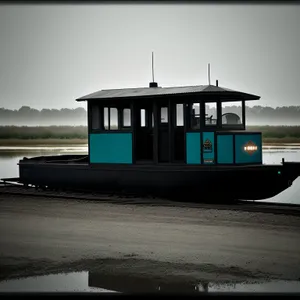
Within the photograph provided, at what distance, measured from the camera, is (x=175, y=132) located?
42.1 feet

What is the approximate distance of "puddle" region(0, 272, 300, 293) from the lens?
5840 millimetres

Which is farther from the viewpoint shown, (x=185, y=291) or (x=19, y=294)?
(x=185, y=291)

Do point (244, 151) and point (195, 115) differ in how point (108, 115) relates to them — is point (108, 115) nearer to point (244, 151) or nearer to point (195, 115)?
point (195, 115)

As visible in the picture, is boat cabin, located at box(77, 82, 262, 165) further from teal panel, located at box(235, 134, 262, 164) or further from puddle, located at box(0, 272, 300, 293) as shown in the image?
puddle, located at box(0, 272, 300, 293)

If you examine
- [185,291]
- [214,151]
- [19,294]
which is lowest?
[185,291]

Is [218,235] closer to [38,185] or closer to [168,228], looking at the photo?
[168,228]

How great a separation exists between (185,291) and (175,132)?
286 inches

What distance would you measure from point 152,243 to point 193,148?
4614mm

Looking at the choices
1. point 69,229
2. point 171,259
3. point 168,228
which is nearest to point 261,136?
point 168,228

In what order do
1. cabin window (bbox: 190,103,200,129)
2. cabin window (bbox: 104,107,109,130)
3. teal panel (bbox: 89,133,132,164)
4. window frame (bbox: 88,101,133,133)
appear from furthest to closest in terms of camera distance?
cabin window (bbox: 104,107,109,130)
window frame (bbox: 88,101,133,133)
teal panel (bbox: 89,133,132,164)
cabin window (bbox: 190,103,200,129)

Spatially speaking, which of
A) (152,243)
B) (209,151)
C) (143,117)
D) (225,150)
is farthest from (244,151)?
(152,243)

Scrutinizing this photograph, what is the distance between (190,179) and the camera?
12.0 meters

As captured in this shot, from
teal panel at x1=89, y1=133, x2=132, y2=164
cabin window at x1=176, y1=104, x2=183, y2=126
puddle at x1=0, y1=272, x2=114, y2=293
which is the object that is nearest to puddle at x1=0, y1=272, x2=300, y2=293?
puddle at x1=0, y1=272, x2=114, y2=293

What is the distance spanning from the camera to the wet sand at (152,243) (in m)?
6.53
